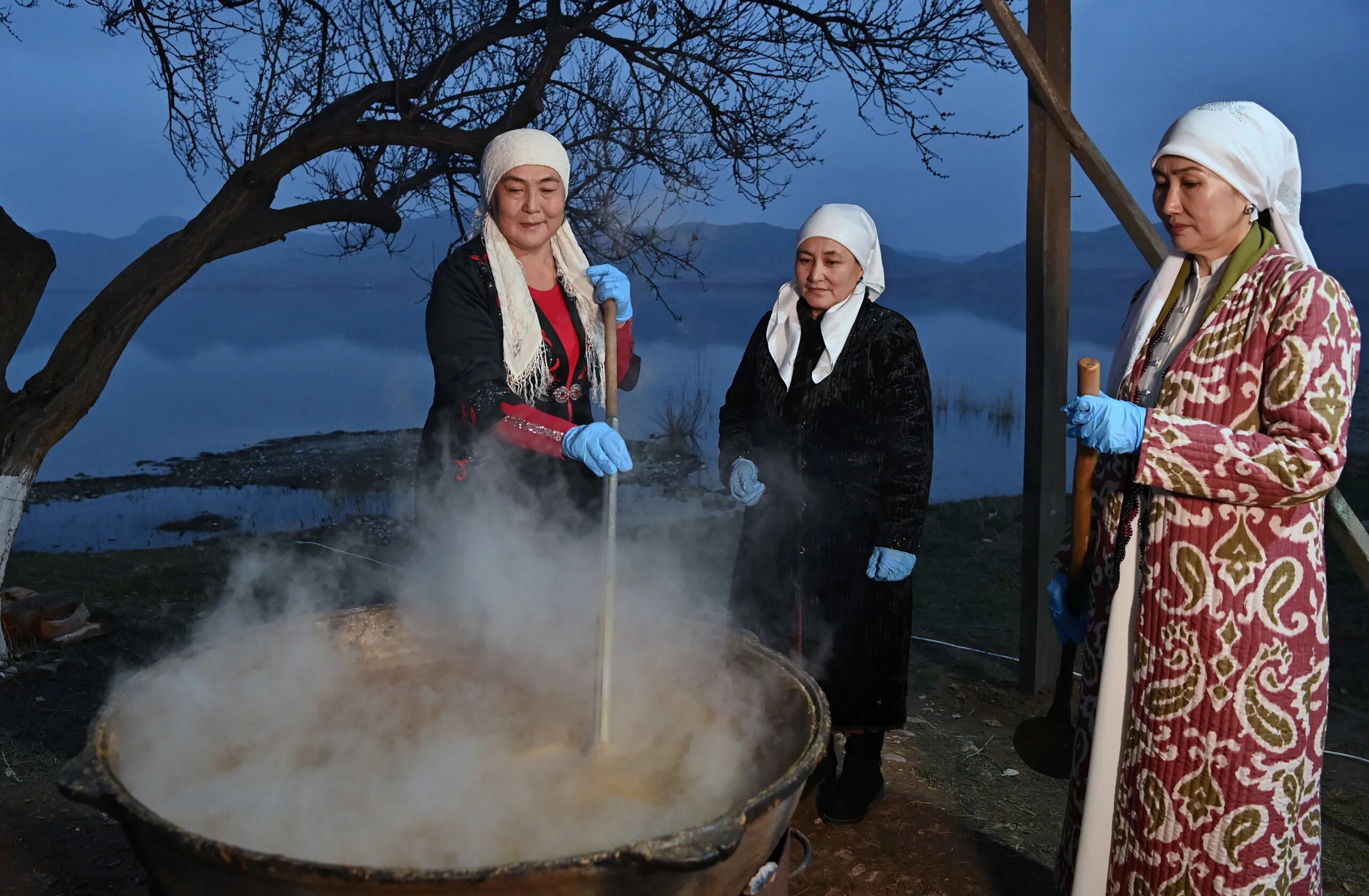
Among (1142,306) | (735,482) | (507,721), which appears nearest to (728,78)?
(735,482)

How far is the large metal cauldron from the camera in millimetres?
1265

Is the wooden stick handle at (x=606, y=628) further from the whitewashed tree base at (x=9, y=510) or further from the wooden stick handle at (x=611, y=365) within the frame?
the whitewashed tree base at (x=9, y=510)

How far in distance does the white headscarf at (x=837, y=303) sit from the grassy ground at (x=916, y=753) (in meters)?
1.53

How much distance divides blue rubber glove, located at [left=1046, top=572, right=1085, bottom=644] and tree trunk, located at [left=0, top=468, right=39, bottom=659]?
4237mm

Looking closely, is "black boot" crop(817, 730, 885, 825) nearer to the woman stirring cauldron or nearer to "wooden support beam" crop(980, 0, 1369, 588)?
the woman stirring cauldron

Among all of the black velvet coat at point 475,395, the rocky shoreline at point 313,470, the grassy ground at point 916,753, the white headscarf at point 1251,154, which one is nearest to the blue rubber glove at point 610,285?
the black velvet coat at point 475,395

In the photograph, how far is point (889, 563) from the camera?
273 centimetres

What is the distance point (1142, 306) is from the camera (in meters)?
2.14

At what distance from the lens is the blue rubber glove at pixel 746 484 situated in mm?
2820

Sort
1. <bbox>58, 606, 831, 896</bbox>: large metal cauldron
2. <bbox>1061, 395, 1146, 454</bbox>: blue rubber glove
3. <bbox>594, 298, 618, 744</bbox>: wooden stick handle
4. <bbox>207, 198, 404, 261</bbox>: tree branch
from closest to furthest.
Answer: <bbox>58, 606, 831, 896</bbox>: large metal cauldron
<bbox>1061, 395, 1146, 454</bbox>: blue rubber glove
<bbox>594, 298, 618, 744</bbox>: wooden stick handle
<bbox>207, 198, 404, 261</bbox>: tree branch

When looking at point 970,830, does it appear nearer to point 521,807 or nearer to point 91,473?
point 521,807

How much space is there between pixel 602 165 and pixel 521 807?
4.93 m

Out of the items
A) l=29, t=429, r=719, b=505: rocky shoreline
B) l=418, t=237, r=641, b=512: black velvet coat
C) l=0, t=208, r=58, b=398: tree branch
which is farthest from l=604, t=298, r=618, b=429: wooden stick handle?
l=29, t=429, r=719, b=505: rocky shoreline

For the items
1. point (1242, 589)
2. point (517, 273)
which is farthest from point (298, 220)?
point (1242, 589)
